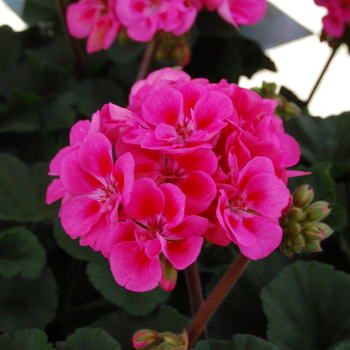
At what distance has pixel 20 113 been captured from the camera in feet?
3.60

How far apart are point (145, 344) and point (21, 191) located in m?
0.53

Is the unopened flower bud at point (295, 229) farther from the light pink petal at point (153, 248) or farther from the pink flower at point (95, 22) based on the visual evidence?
the pink flower at point (95, 22)

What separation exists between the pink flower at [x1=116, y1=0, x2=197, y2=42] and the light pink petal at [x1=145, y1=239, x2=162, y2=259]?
453mm

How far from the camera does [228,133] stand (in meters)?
0.43

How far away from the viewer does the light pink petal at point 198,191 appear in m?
0.39

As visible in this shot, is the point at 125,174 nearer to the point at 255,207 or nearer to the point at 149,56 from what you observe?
the point at 255,207

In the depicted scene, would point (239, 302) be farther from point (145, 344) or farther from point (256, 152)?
point (256, 152)

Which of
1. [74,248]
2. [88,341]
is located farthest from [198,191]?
[74,248]

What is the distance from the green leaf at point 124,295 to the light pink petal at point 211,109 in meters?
0.42

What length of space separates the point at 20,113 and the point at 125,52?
13.1 inches

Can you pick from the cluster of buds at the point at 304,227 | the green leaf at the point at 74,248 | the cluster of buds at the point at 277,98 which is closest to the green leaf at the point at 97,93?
the green leaf at the point at 74,248

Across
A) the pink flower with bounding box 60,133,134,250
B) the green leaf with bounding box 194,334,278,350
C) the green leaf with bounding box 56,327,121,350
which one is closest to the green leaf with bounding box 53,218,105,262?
the green leaf with bounding box 56,327,121,350

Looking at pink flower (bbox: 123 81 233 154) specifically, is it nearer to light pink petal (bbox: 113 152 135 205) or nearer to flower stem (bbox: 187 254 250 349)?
light pink petal (bbox: 113 152 135 205)

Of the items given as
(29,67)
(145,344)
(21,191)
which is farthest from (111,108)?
(29,67)
